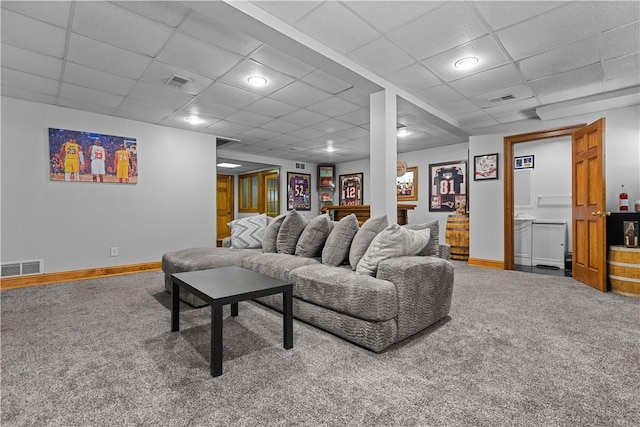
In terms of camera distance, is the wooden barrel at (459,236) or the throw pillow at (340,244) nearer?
the throw pillow at (340,244)

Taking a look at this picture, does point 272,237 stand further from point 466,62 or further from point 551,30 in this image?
point 551,30

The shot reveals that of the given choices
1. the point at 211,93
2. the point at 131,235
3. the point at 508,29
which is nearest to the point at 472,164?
the point at 508,29

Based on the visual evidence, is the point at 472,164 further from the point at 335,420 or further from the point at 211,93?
the point at 335,420

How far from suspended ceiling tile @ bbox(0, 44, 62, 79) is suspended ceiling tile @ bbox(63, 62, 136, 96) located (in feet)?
0.33

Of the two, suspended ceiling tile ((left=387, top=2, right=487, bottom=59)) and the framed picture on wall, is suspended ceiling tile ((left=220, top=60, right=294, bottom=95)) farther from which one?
the framed picture on wall

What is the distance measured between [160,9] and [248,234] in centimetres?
260

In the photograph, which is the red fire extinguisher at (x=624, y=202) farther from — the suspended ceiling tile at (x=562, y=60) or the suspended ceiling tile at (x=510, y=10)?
the suspended ceiling tile at (x=510, y=10)

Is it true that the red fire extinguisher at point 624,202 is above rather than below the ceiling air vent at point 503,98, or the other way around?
below

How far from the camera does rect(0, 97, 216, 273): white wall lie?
13.3 feet

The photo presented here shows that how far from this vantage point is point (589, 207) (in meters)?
4.05

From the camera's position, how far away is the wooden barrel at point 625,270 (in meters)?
3.49

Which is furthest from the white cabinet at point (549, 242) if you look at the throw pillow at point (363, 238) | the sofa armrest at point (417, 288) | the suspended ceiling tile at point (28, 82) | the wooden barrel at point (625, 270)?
the suspended ceiling tile at point (28, 82)

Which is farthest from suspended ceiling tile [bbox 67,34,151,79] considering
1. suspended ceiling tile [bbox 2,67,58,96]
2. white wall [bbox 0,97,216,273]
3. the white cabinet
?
the white cabinet

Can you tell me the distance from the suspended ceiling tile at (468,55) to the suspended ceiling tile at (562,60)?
12.4 inches
